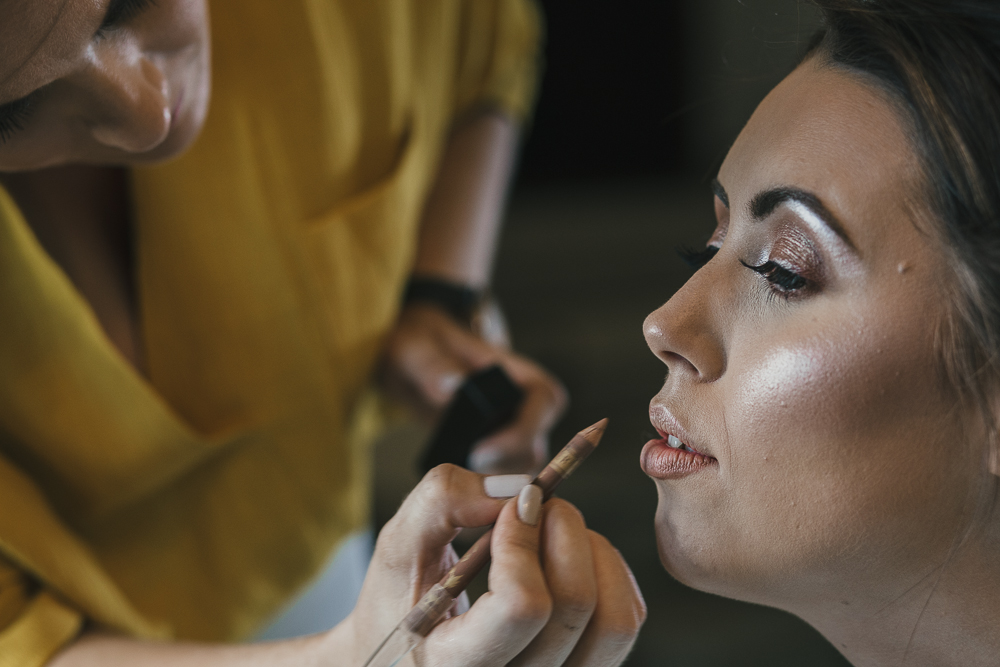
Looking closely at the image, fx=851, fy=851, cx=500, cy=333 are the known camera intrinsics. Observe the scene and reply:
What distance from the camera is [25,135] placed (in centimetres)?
47

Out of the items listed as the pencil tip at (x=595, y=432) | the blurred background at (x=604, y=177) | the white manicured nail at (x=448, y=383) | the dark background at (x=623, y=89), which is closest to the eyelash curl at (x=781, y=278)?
the pencil tip at (x=595, y=432)

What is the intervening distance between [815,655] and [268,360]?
80 cm

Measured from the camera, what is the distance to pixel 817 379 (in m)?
0.42

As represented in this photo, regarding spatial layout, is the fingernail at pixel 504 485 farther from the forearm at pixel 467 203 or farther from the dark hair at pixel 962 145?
the forearm at pixel 467 203

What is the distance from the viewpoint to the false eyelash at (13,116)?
438mm

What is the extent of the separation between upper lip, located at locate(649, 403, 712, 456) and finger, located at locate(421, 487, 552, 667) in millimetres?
95

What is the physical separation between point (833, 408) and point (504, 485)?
0.17 meters

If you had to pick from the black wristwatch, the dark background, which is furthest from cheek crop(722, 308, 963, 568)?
the dark background

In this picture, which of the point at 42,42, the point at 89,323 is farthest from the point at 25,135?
the point at 89,323

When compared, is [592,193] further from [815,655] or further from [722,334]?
[722,334]

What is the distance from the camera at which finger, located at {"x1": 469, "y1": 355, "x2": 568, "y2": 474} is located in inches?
29.1

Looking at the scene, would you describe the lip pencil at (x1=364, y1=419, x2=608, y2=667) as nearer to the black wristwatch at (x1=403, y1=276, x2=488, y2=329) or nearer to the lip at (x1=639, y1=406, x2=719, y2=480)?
the lip at (x1=639, y1=406, x2=719, y2=480)

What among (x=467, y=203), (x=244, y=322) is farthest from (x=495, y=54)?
(x=244, y=322)

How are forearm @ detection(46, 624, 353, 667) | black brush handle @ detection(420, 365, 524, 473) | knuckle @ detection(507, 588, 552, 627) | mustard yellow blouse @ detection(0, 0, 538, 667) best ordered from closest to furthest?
knuckle @ detection(507, 588, 552, 627) → forearm @ detection(46, 624, 353, 667) → mustard yellow blouse @ detection(0, 0, 538, 667) → black brush handle @ detection(420, 365, 524, 473)
